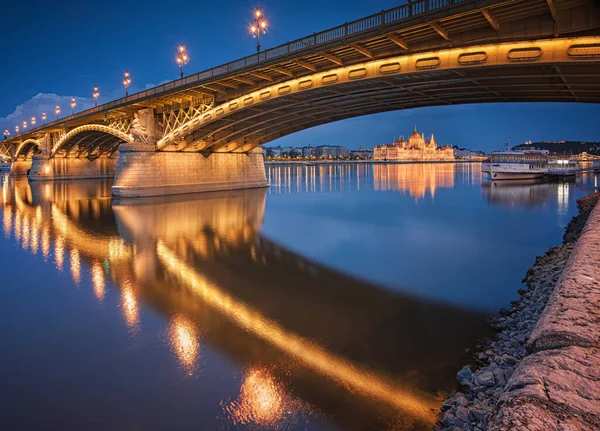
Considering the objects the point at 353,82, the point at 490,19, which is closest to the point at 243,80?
the point at 353,82

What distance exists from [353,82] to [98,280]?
15.3 m

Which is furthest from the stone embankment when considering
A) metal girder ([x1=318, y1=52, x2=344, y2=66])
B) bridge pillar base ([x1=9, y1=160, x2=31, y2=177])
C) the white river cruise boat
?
bridge pillar base ([x1=9, y1=160, x2=31, y2=177])

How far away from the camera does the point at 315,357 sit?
6652mm

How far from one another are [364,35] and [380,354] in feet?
47.4

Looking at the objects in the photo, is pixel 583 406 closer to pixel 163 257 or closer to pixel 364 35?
pixel 163 257

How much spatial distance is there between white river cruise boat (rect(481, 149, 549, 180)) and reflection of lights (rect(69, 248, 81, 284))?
5482 cm

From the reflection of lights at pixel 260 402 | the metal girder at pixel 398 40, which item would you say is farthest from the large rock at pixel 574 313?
the metal girder at pixel 398 40

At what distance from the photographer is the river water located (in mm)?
5289

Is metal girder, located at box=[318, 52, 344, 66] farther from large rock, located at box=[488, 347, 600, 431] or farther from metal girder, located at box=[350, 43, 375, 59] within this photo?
large rock, located at box=[488, 347, 600, 431]

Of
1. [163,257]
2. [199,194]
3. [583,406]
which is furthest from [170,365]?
[199,194]

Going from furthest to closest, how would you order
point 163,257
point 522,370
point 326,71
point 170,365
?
point 326,71
point 163,257
point 170,365
point 522,370

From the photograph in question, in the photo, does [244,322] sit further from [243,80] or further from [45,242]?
[243,80]

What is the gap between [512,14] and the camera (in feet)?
43.6

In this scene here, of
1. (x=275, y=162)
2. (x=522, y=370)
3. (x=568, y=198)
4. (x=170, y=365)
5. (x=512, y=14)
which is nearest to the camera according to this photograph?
(x=522, y=370)
